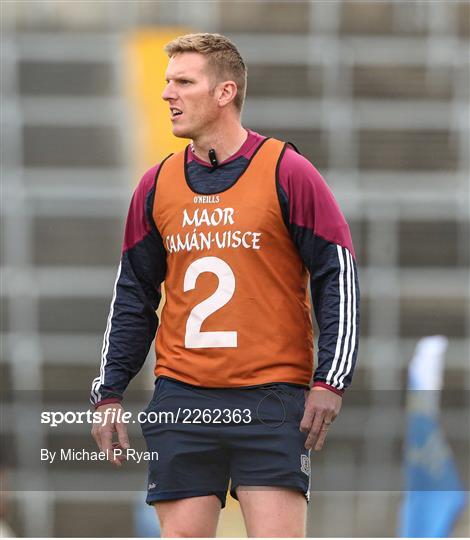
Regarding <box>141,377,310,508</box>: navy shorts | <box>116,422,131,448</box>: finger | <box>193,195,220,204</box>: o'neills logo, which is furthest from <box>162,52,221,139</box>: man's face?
<box>116,422,131,448</box>: finger

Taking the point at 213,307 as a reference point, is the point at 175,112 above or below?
above

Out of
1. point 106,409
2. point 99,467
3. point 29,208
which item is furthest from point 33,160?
point 106,409

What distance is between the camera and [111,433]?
5.09 metres

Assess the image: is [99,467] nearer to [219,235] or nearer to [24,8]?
[24,8]

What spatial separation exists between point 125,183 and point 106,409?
367 inches

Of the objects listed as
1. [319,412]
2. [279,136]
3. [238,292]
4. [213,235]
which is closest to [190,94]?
[213,235]

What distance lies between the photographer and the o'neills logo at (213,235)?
16.3 ft

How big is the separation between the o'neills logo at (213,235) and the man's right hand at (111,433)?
2.00ft

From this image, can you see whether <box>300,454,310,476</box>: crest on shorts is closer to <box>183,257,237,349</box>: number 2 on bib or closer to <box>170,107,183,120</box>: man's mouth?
<box>183,257,237,349</box>: number 2 on bib

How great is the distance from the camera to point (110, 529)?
13.9m

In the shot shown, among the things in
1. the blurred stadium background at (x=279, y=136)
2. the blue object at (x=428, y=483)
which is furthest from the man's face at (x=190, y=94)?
the blurred stadium background at (x=279, y=136)

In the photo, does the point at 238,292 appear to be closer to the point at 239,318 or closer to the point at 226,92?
the point at 239,318

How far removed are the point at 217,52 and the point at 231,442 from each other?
1333mm

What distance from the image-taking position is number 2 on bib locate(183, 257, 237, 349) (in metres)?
4.95
